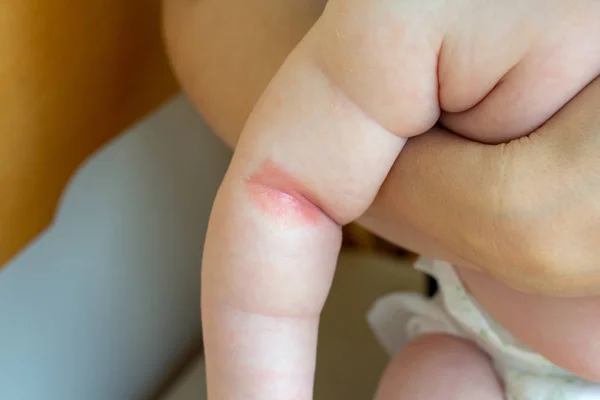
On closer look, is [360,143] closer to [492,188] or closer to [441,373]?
[492,188]

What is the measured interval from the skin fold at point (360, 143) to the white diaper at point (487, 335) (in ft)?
0.60

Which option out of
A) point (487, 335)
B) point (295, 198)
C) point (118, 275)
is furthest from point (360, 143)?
point (118, 275)

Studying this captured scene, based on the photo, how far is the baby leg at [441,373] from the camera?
614 mm

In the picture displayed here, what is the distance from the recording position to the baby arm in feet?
1.35

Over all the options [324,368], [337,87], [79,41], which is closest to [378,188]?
[337,87]

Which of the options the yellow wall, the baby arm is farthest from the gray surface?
the baby arm

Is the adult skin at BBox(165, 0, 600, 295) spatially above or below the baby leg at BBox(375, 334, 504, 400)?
above

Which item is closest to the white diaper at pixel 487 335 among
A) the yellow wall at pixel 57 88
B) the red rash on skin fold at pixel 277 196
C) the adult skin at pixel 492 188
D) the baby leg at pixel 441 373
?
the baby leg at pixel 441 373

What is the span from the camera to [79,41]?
2.14ft

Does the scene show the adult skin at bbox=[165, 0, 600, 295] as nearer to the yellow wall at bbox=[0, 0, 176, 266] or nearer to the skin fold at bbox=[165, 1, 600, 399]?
the skin fold at bbox=[165, 1, 600, 399]

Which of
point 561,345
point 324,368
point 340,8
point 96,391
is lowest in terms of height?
point 324,368

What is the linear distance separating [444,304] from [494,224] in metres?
0.28

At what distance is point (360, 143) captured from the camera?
0.42 meters

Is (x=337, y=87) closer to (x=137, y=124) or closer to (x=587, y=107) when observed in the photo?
(x=587, y=107)
